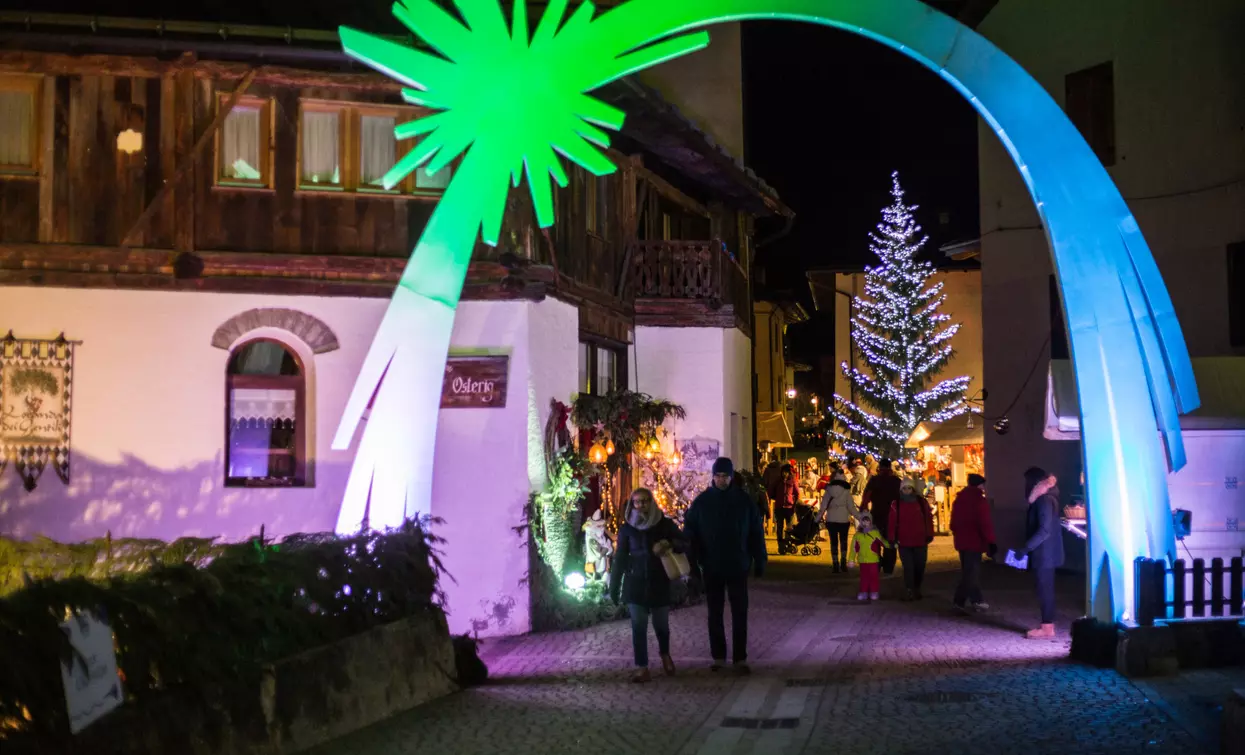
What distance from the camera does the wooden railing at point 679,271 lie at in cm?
2245

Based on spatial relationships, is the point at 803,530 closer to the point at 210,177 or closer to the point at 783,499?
the point at 783,499

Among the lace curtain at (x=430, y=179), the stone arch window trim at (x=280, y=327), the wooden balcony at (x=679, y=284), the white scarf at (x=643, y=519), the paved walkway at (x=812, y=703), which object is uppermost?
the lace curtain at (x=430, y=179)

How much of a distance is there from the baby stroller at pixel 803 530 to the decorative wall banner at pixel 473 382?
46.8ft

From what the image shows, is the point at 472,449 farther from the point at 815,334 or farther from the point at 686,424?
the point at 815,334

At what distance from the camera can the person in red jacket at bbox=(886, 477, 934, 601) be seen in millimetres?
A: 19172

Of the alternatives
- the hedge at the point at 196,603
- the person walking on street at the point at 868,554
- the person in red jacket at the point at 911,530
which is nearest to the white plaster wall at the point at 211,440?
the hedge at the point at 196,603

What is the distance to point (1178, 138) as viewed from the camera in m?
23.0

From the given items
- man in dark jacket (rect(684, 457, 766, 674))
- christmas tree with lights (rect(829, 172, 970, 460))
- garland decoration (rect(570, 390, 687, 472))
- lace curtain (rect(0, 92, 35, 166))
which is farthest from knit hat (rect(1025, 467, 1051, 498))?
christmas tree with lights (rect(829, 172, 970, 460))

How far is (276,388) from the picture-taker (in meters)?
16.4

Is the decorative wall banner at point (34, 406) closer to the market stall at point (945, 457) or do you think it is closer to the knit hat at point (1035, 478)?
the knit hat at point (1035, 478)

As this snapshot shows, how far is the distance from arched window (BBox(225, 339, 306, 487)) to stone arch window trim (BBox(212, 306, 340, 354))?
314 millimetres

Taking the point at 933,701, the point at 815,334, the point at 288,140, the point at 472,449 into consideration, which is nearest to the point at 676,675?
the point at 933,701

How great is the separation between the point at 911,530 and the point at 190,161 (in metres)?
11.0

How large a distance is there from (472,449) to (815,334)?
63584 millimetres
